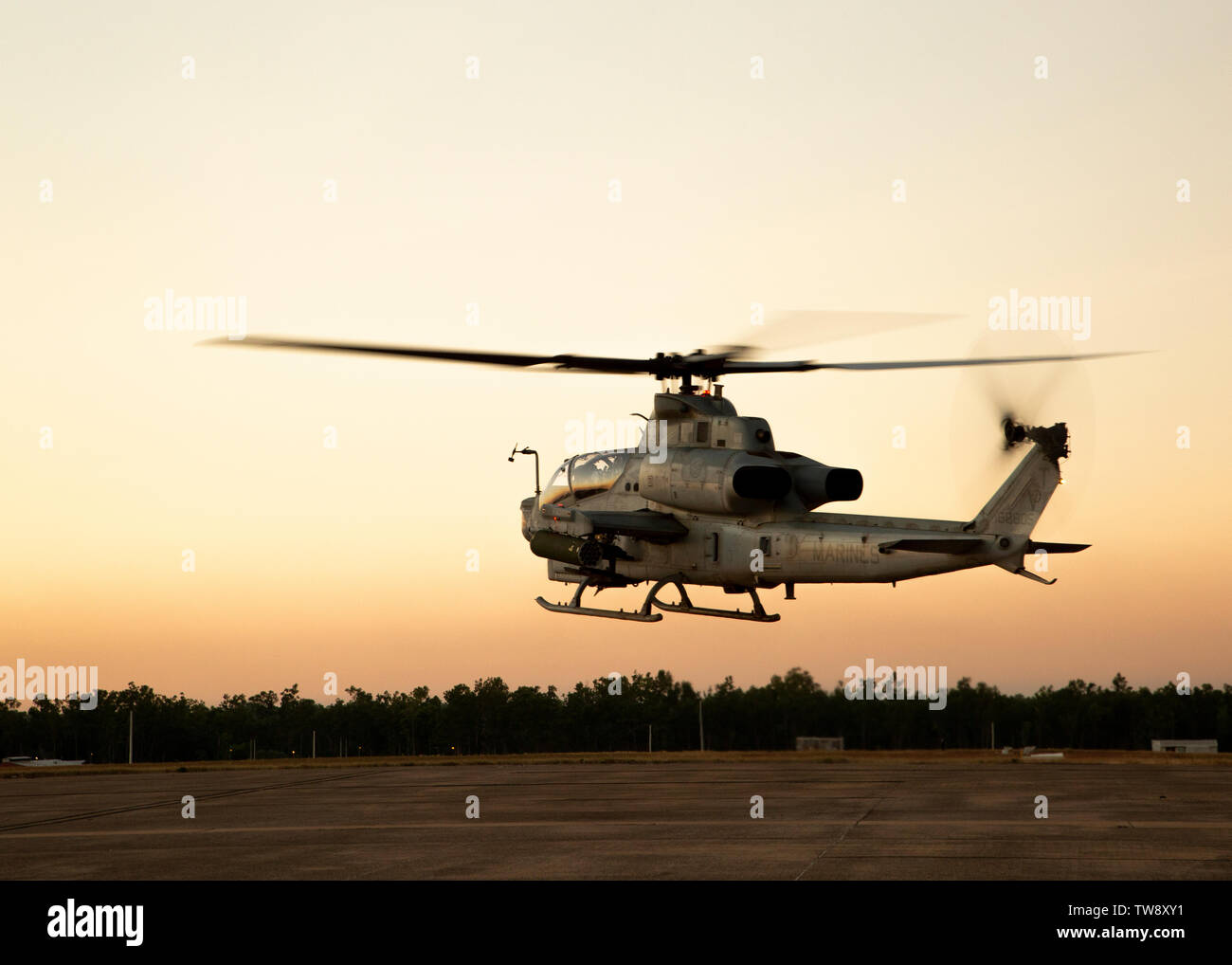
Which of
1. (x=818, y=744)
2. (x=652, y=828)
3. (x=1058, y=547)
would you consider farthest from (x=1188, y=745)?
(x=652, y=828)

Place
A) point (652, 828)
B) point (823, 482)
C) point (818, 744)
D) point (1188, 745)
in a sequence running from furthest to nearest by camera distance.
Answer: point (818, 744), point (1188, 745), point (823, 482), point (652, 828)

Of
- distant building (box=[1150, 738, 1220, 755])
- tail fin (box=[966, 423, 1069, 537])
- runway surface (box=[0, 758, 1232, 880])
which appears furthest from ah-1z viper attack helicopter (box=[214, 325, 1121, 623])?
distant building (box=[1150, 738, 1220, 755])

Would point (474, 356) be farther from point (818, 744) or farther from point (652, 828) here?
point (818, 744)

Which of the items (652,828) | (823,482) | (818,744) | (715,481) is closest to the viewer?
(652,828)

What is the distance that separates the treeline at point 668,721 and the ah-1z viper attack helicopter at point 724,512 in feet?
402

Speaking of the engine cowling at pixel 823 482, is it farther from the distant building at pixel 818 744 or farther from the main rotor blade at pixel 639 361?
the distant building at pixel 818 744

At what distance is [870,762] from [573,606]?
15.9m

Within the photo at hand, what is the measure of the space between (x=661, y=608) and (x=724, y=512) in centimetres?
326

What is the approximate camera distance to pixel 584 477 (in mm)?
33062

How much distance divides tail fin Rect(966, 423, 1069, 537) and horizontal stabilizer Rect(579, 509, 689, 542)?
774 cm

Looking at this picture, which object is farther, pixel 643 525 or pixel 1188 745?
pixel 1188 745

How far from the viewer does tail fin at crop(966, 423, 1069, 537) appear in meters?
25.5

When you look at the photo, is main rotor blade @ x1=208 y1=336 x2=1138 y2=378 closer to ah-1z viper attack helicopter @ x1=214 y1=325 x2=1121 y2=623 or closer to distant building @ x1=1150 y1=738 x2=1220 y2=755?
ah-1z viper attack helicopter @ x1=214 y1=325 x2=1121 y2=623
